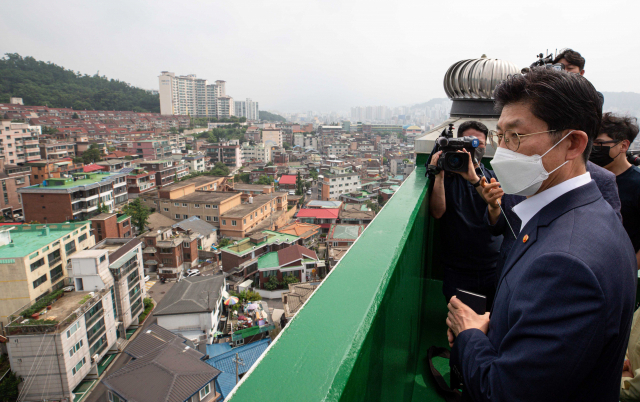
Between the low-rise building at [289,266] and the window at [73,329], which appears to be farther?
the low-rise building at [289,266]

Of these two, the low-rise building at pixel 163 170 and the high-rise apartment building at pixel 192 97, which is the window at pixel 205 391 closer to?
the low-rise building at pixel 163 170

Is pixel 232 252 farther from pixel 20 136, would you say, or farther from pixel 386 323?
pixel 20 136

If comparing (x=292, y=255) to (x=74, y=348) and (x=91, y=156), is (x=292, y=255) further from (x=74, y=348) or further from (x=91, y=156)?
(x=91, y=156)

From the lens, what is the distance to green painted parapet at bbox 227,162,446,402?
37 cm

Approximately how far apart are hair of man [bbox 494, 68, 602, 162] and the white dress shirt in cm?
5

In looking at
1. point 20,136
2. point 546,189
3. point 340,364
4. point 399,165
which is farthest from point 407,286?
point 399,165

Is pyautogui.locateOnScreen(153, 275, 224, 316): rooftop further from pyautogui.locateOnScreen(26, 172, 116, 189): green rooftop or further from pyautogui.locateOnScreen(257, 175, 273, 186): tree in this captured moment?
pyautogui.locateOnScreen(257, 175, 273, 186): tree

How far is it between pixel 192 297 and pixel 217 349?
1185 mm

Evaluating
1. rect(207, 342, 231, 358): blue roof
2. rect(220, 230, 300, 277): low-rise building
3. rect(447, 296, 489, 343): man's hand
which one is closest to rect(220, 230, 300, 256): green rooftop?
rect(220, 230, 300, 277): low-rise building

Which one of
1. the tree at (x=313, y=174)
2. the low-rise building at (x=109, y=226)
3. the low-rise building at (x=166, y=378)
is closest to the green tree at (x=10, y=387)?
the low-rise building at (x=166, y=378)

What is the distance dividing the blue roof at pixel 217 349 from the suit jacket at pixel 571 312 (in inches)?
250

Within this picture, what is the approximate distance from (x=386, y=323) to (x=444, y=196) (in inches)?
30.7

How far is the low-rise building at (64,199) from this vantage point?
36.2 feet

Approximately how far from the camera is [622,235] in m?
0.46
